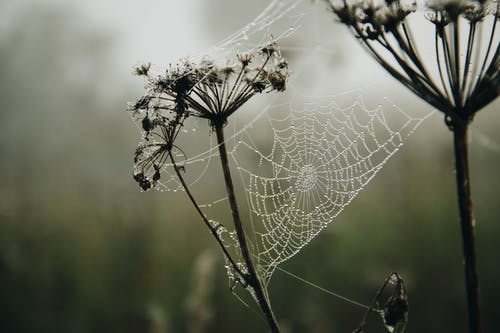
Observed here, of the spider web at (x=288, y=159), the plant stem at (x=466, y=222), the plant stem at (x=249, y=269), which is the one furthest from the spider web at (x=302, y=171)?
the plant stem at (x=249, y=269)

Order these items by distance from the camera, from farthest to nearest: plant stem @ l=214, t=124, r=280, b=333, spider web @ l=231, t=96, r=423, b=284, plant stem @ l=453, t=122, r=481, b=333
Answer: spider web @ l=231, t=96, r=423, b=284
plant stem @ l=214, t=124, r=280, b=333
plant stem @ l=453, t=122, r=481, b=333

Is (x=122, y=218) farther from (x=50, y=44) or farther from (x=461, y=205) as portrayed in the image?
(x=50, y=44)

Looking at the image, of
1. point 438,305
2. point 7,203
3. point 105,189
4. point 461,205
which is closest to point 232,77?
point 461,205

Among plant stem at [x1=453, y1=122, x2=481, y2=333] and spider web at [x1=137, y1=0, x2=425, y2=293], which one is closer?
plant stem at [x1=453, y1=122, x2=481, y2=333]

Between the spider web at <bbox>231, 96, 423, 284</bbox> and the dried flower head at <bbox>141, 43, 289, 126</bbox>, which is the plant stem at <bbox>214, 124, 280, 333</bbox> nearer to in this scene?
the dried flower head at <bbox>141, 43, 289, 126</bbox>

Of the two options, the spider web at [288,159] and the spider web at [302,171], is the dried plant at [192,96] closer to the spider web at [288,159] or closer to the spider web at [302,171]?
the spider web at [288,159]

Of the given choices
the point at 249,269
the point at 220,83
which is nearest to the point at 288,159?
the point at 220,83

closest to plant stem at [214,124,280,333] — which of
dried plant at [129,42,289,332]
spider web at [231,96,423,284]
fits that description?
dried plant at [129,42,289,332]
